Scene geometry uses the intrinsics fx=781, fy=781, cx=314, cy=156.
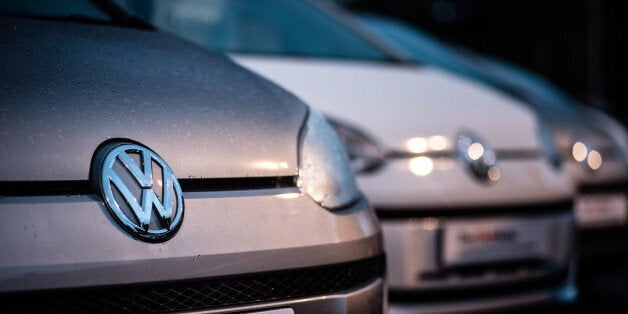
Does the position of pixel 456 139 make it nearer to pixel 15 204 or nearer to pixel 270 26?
pixel 270 26

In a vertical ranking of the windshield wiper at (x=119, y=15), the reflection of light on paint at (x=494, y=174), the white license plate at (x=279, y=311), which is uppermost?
the windshield wiper at (x=119, y=15)

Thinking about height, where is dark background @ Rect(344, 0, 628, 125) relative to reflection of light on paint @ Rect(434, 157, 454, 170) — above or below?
above

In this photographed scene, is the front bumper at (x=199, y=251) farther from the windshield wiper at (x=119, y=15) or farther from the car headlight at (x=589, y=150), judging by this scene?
the car headlight at (x=589, y=150)

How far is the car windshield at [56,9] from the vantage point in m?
1.96

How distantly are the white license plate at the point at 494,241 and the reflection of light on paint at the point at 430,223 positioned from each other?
37 mm

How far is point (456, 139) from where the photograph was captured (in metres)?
2.71

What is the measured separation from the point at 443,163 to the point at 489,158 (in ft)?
0.59

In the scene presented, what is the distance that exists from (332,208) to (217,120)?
0.30m

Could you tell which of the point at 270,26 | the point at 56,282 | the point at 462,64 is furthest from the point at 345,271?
the point at 462,64

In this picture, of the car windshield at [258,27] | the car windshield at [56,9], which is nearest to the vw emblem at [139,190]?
the car windshield at [56,9]

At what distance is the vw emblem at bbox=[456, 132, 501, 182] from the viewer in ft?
8.75

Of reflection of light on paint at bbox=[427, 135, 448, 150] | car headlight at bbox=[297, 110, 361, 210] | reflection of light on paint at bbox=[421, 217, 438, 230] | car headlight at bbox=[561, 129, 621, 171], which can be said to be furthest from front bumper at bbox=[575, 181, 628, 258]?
car headlight at bbox=[297, 110, 361, 210]

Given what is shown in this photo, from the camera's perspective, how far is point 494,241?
257cm

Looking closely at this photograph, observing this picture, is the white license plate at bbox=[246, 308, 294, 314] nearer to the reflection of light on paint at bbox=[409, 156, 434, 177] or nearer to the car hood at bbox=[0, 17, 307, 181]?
the car hood at bbox=[0, 17, 307, 181]
